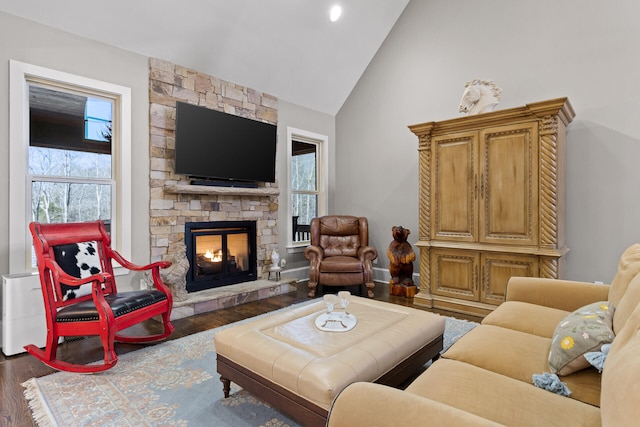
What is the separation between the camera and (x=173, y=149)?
397 cm

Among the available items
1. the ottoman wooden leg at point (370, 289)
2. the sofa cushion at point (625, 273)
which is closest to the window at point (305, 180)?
the ottoman wooden leg at point (370, 289)

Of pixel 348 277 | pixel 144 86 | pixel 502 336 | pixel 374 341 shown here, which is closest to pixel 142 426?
pixel 374 341

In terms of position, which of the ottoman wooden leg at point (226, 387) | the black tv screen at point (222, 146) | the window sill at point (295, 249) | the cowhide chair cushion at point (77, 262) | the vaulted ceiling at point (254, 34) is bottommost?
the ottoman wooden leg at point (226, 387)

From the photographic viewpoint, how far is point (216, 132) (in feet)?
13.7

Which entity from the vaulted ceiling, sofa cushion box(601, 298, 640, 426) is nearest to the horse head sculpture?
the vaulted ceiling

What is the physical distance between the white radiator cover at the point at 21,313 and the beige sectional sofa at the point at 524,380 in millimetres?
2938

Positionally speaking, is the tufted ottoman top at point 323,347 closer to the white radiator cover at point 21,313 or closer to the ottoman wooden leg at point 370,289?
the white radiator cover at point 21,313

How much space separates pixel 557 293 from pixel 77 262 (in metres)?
3.66

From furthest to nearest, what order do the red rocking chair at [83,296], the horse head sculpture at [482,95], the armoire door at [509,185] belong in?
the horse head sculpture at [482,95]
the armoire door at [509,185]
the red rocking chair at [83,296]

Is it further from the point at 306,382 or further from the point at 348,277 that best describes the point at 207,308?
the point at 306,382

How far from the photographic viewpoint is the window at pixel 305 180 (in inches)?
213

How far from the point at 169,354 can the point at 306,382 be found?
1.64 m

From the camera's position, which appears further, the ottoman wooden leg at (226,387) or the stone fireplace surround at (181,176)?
the stone fireplace surround at (181,176)

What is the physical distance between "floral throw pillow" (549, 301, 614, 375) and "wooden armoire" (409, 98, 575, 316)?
79.2 inches
